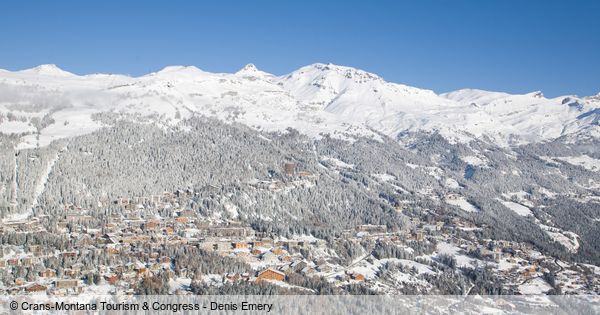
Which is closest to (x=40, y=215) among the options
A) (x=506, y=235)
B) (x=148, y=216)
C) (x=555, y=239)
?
(x=148, y=216)

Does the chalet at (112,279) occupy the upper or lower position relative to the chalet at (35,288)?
upper

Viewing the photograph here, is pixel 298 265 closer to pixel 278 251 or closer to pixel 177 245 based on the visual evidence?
pixel 278 251

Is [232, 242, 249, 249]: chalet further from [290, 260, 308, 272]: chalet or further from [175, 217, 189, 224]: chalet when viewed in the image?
[175, 217, 189, 224]: chalet

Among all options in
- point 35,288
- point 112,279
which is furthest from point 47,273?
point 112,279

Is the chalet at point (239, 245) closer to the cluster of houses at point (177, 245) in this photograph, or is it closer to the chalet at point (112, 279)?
the cluster of houses at point (177, 245)

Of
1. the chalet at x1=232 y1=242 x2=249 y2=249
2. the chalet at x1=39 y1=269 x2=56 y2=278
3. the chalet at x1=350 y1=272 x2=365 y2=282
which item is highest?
the chalet at x1=232 y1=242 x2=249 y2=249

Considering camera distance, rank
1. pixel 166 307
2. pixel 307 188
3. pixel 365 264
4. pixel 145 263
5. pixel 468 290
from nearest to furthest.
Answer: pixel 166 307, pixel 145 263, pixel 468 290, pixel 365 264, pixel 307 188

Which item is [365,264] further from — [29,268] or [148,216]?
[29,268]

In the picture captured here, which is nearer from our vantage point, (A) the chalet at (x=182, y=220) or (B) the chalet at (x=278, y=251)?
(B) the chalet at (x=278, y=251)

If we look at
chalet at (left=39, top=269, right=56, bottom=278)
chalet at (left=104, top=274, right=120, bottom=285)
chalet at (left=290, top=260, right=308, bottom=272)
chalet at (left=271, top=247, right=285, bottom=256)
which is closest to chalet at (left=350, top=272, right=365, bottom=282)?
chalet at (left=290, top=260, right=308, bottom=272)

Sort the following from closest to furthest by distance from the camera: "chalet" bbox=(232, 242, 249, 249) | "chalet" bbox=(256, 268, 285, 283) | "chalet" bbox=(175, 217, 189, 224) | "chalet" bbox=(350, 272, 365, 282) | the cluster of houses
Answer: the cluster of houses < "chalet" bbox=(256, 268, 285, 283) < "chalet" bbox=(350, 272, 365, 282) < "chalet" bbox=(232, 242, 249, 249) < "chalet" bbox=(175, 217, 189, 224)

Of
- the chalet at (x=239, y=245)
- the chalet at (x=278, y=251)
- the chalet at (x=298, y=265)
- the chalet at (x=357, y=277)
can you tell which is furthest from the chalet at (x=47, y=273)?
the chalet at (x=357, y=277)
